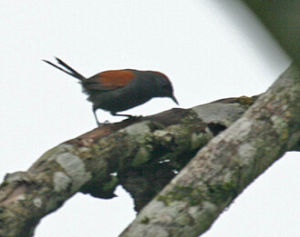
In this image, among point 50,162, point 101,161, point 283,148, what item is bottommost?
point 283,148

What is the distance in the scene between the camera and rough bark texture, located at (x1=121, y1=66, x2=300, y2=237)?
2.52 metres

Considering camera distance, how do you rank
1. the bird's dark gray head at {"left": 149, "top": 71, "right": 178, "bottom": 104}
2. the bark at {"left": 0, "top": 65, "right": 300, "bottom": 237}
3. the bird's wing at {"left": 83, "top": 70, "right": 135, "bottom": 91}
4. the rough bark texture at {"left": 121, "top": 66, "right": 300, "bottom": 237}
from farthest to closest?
the bird's dark gray head at {"left": 149, "top": 71, "right": 178, "bottom": 104}, the bird's wing at {"left": 83, "top": 70, "right": 135, "bottom": 91}, the bark at {"left": 0, "top": 65, "right": 300, "bottom": 237}, the rough bark texture at {"left": 121, "top": 66, "right": 300, "bottom": 237}

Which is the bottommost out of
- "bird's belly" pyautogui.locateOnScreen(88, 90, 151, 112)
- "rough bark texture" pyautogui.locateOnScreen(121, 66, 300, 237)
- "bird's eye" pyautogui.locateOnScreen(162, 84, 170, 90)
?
"rough bark texture" pyautogui.locateOnScreen(121, 66, 300, 237)

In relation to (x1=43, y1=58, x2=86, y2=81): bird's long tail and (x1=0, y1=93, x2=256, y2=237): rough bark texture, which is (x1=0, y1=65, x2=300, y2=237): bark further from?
(x1=43, y1=58, x2=86, y2=81): bird's long tail

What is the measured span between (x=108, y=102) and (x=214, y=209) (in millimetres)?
3532

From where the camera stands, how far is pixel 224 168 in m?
2.89

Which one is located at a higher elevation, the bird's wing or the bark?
the bird's wing

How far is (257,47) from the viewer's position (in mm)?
390

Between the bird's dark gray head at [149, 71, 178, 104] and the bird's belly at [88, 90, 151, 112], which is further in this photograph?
the bird's dark gray head at [149, 71, 178, 104]

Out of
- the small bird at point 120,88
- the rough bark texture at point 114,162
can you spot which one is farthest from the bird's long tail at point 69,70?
the rough bark texture at point 114,162

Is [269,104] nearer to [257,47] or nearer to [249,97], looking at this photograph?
[249,97]

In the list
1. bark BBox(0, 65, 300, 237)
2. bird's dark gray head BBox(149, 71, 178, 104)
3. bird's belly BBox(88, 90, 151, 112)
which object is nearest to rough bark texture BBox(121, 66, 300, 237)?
bark BBox(0, 65, 300, 237)

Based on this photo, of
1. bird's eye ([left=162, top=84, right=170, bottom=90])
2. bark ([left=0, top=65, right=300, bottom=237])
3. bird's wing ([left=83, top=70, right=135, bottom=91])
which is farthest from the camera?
bird's eye ([left=162, top=84, right=170, bottom=90])

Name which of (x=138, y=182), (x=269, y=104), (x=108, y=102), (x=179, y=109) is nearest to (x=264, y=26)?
(x=269, y=104)
